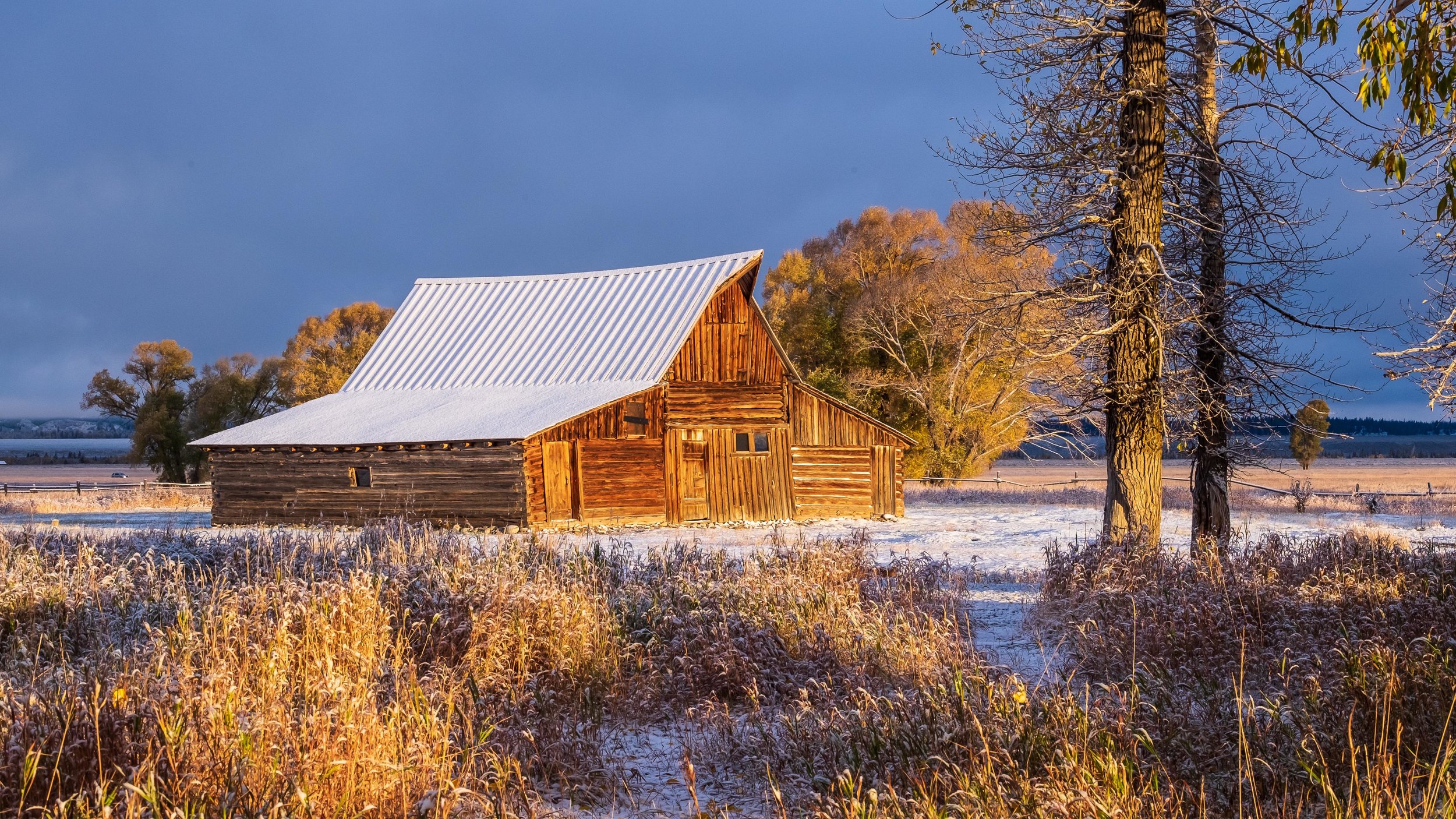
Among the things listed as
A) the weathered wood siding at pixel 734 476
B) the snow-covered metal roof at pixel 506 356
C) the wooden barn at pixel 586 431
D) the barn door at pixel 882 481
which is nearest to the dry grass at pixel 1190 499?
the barn door at pixel 882 481

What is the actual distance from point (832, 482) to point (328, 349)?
37.6 metres

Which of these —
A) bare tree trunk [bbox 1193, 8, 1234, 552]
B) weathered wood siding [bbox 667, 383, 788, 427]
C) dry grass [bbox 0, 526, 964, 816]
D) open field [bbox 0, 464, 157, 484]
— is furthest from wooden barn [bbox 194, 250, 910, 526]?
open field [bbox 0, 464, 157, 484]

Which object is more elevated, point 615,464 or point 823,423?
point 823,423

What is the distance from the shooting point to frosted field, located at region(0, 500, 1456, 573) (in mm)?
18406

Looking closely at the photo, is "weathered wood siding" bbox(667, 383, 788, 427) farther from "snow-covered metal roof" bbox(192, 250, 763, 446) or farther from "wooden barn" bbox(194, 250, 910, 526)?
"snow-covered metal roof" bbox(192, 250, 763, 446)

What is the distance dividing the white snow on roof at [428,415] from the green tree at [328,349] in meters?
22.8

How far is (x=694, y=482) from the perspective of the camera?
1037 inches

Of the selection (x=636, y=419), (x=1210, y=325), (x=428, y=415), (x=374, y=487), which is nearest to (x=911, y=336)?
(x=636, y=419)

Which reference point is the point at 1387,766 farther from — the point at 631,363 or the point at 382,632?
the point at 631,363

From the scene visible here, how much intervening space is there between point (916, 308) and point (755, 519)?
590 inches

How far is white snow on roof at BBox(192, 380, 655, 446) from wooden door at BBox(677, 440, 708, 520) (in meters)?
2.11

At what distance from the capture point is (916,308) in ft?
127

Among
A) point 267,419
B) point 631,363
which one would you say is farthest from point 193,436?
point 631,363

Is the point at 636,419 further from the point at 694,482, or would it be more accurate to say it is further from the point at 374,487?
the point at 374,487
